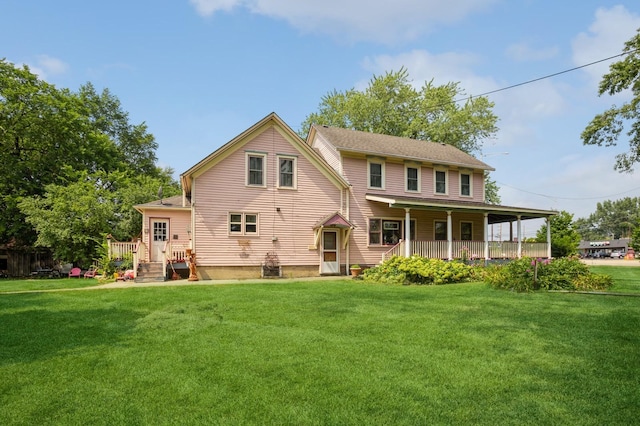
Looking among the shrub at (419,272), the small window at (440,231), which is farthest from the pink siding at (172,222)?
the small window at (440,231)

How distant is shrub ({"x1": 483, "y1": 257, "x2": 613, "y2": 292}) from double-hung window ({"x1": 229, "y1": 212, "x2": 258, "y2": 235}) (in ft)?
32.5

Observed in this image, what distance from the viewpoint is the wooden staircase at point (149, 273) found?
1561 cm

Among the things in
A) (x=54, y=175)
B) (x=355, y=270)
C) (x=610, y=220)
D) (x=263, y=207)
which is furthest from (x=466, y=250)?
(x=610, y=220)

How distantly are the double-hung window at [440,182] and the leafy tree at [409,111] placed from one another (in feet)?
41.9

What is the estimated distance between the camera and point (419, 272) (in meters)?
14.4

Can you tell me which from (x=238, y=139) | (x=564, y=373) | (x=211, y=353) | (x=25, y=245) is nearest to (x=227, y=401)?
(x=211, y=353)

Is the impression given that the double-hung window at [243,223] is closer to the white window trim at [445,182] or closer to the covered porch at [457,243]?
the covered porch at [457,243]

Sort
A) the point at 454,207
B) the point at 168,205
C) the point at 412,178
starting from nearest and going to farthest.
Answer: the point at 168,205 < the point at 454,207 < the point at 412,178

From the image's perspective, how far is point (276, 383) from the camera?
4.09 metres

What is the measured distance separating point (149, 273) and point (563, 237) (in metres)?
27.5

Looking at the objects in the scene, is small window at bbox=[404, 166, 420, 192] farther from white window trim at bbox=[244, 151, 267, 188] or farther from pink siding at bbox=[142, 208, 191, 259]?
pink siding at bbox=[142, 208, 191, 259]

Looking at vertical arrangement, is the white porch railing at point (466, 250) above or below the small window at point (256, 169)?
below

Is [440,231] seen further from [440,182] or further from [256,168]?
[256,168]

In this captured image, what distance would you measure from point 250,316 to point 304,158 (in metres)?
11.8
